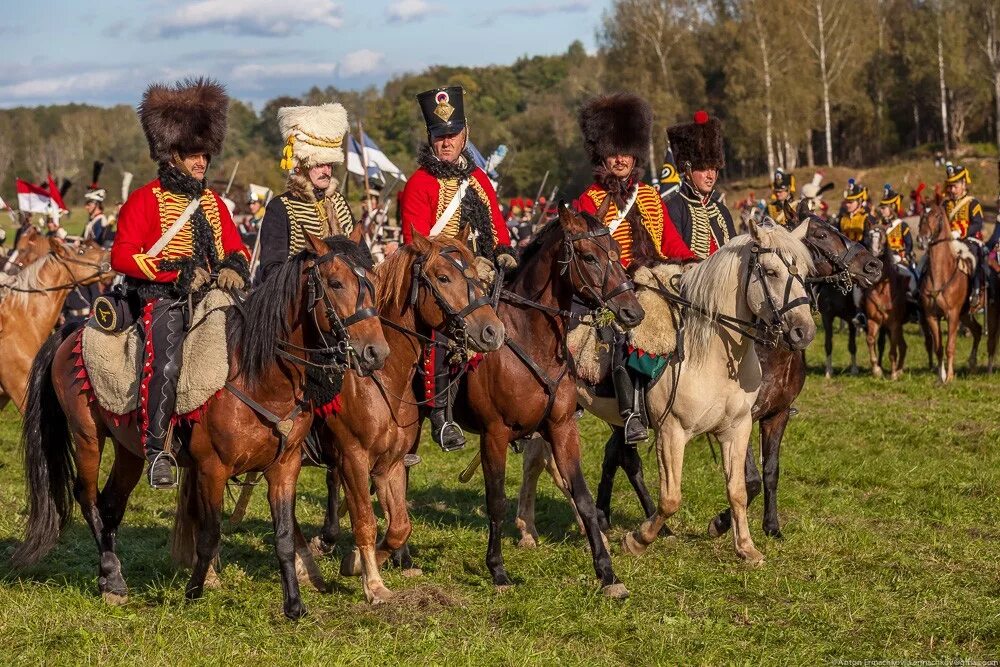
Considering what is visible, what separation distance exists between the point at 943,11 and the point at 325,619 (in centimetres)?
5848

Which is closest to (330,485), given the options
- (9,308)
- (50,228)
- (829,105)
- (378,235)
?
(9,308)

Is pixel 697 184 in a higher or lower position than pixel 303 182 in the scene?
lower

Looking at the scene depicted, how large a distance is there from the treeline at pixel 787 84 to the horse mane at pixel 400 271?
140 ft

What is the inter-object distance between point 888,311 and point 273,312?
13148 mm

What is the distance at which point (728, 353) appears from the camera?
8.08m

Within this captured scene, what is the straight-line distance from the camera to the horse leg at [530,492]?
8.93 meters

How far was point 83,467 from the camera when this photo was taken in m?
7.67

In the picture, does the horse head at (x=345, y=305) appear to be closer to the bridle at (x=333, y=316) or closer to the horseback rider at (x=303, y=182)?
the bridle at (x=333, y=316)

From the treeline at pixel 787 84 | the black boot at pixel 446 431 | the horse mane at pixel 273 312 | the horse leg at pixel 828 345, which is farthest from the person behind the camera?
the treeline at pixel 787 84

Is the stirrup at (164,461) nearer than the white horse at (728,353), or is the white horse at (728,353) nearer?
the stirrup at (164,461)

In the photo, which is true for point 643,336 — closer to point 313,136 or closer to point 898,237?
point 313,136

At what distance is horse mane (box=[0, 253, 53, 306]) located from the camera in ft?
40.6

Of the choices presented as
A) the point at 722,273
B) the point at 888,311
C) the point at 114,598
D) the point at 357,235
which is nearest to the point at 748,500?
the point at 722,273

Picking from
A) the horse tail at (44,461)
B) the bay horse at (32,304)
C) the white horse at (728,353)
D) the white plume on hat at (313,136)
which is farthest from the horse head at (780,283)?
the bay horse at (32,304)
